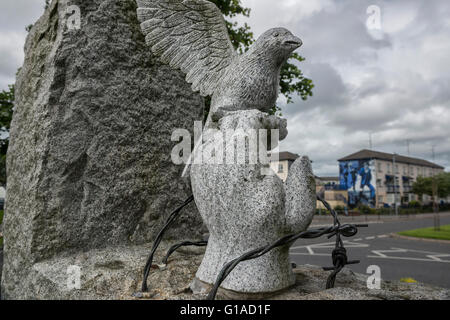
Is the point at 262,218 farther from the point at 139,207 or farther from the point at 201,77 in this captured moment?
the point at 139,207

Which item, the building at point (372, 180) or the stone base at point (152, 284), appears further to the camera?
the building at point (372, 180)

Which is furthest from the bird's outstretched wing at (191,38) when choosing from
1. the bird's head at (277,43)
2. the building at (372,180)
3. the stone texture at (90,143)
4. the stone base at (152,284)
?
the building at (372,180)

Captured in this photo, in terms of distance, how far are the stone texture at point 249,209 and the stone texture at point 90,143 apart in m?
1.32

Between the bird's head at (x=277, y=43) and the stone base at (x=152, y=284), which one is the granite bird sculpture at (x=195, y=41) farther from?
the stone base at (x=152, y=284)

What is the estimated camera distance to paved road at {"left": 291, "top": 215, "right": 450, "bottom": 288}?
20.3 feet

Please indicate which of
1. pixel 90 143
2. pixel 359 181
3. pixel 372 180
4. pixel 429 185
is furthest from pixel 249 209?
pixel 429 185

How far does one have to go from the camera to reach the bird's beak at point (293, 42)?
234cm

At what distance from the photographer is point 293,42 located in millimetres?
2348

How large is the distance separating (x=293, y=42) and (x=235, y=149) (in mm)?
991

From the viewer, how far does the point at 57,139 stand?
2.93 meters

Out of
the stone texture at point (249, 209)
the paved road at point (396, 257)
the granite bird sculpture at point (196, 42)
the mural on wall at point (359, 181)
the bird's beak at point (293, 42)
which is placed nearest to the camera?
the stone texture at point (249, 209)

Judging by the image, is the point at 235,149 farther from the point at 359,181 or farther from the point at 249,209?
the point at 359,181
